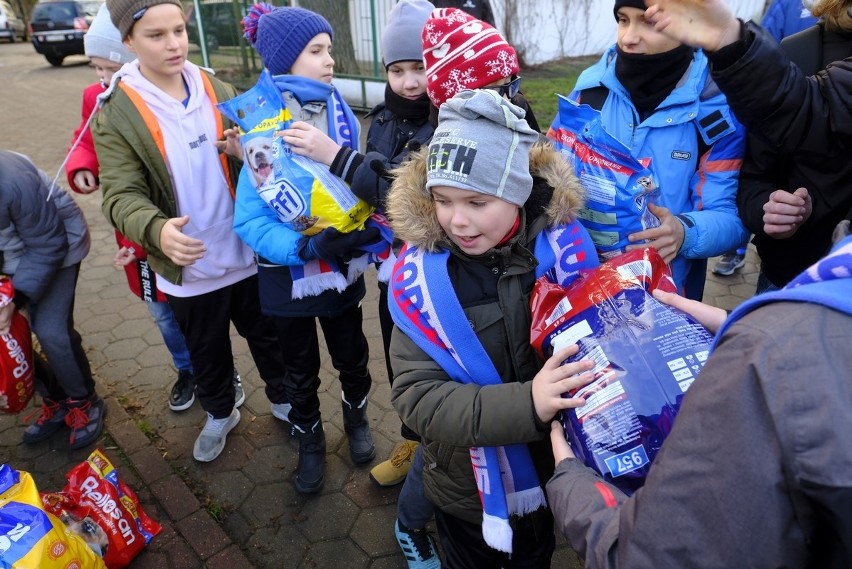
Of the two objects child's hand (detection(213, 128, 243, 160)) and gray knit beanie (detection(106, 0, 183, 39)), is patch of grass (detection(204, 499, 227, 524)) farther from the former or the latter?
gray knit beanie (detection(106, 0, 183, 39))

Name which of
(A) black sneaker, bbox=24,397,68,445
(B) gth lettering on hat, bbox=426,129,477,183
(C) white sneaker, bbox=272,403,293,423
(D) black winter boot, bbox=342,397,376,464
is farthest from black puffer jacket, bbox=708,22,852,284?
(A) black sneaker, bbox=24,397,68,445

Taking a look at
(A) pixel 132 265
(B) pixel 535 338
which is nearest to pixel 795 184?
(B) pixel 535 338

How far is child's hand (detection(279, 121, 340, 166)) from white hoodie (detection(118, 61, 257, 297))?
620 mm

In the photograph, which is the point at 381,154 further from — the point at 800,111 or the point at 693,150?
the point at 800,111

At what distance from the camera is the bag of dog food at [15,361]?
2.57m

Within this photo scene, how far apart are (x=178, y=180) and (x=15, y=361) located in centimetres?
118

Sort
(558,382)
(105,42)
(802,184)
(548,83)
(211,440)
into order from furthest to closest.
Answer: (548,83)
(211,440)
(105,42)
(802,184)
(558,382)

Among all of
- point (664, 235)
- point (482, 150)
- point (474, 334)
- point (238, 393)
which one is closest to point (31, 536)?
point (238, 393)

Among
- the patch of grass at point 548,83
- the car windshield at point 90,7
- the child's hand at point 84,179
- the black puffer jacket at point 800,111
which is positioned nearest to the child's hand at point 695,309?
the black puffer jacket at point 800,111

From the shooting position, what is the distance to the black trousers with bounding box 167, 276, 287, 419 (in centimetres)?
270

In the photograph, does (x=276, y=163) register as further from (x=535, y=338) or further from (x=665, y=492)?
(x=665, y=492)

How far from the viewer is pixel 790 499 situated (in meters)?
0.68

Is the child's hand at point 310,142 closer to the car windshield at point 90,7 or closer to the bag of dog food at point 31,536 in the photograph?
the bag of dog food at point 31,536

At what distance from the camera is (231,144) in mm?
2391
